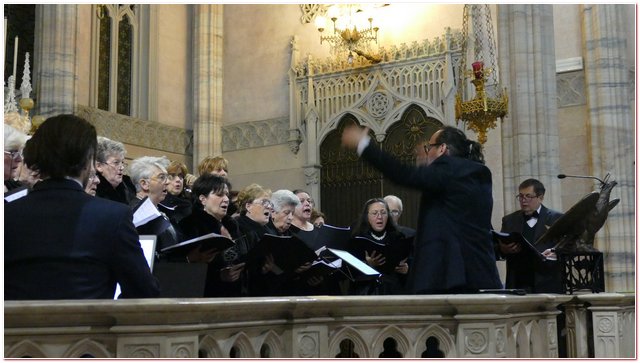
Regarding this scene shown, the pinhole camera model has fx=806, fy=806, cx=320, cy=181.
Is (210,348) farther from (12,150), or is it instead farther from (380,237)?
(380,237)

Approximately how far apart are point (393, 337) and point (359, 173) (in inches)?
418

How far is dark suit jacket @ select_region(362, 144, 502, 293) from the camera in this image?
3746 mm

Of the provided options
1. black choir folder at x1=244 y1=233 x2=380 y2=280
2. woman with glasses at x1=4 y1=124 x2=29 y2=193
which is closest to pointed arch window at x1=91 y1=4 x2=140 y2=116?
black choir folder at x1=244 y1=233 x2=380 y2=280

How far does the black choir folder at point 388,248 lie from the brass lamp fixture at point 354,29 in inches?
321

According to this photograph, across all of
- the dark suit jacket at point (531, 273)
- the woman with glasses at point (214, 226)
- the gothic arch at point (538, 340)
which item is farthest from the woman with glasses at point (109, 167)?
the gothic arch at point (538, 340)

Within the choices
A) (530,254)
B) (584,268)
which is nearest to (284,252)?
(530,254)

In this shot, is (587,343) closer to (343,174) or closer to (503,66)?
(503,66)

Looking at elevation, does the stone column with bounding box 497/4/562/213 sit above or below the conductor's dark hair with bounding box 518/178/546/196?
above

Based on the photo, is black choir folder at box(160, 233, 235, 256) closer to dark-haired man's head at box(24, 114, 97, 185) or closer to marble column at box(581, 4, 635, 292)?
dark-haired man's head at box(24, 114, 97, 185)

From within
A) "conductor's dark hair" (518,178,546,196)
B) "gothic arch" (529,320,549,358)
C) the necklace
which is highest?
"conductor's dark hair" (518,178,546,196)

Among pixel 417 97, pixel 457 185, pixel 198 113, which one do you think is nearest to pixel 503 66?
pixel 417 97

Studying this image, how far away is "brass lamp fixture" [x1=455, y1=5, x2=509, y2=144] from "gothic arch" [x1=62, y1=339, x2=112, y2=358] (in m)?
8.46

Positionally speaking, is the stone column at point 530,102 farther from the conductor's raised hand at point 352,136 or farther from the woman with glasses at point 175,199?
the conductor's raised hand at point 352,136

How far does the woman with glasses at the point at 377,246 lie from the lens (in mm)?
5562
